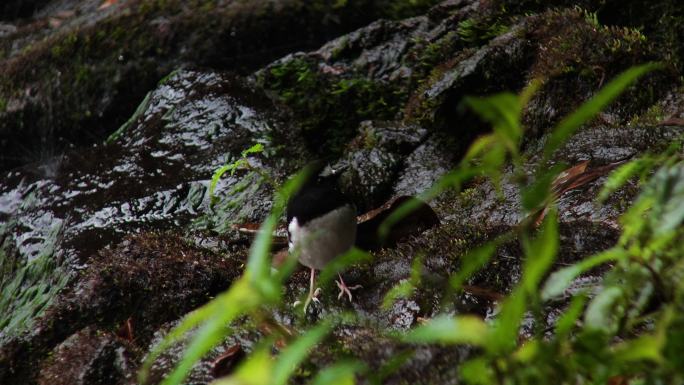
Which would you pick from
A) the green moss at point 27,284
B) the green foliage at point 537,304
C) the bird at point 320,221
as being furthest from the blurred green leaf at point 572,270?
the green moss at point 27,284

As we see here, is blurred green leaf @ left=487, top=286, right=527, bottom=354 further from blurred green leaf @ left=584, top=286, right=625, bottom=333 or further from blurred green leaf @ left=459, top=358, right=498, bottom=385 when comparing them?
blurred green leaf @ left=584, top=286, right=625, bottom=333

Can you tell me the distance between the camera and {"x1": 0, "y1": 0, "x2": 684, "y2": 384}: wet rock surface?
11.5ft

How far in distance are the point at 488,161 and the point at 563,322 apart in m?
0.47

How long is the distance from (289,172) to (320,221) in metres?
2.48

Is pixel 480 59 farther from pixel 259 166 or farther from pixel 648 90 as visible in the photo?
pixel 259 166

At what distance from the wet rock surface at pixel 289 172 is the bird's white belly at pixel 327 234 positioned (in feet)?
1.14

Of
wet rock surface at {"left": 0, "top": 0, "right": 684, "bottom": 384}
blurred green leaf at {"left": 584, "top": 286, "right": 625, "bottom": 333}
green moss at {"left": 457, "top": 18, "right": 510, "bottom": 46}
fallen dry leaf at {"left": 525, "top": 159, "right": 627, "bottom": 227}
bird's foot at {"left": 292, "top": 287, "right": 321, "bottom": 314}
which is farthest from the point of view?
green moss at {"left": 457, "top": 18, "right": 510, "bottom": 46}

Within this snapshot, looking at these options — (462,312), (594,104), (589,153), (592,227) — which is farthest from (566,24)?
(594,104)

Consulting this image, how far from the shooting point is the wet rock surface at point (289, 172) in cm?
350

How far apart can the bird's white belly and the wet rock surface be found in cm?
35

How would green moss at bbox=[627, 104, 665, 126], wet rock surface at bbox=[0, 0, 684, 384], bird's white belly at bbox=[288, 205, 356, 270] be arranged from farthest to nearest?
green moss at bbox=[627, 104, 665, 126], wet rock surface at bbox=[0, 0, 684, 384], bird's white belly at bbox=[288, 205, 356, 270]

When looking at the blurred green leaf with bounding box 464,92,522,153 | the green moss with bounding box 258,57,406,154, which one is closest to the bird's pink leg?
the blurred green leaf with bounding box 464,92,522,153

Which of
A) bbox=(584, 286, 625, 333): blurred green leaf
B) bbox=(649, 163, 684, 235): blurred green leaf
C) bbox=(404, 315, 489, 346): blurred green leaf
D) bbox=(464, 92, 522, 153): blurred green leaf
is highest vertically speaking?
bbox=(464, 92, 522, 153): blurred green leaf

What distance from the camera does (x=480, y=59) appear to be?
5492 millimetres
